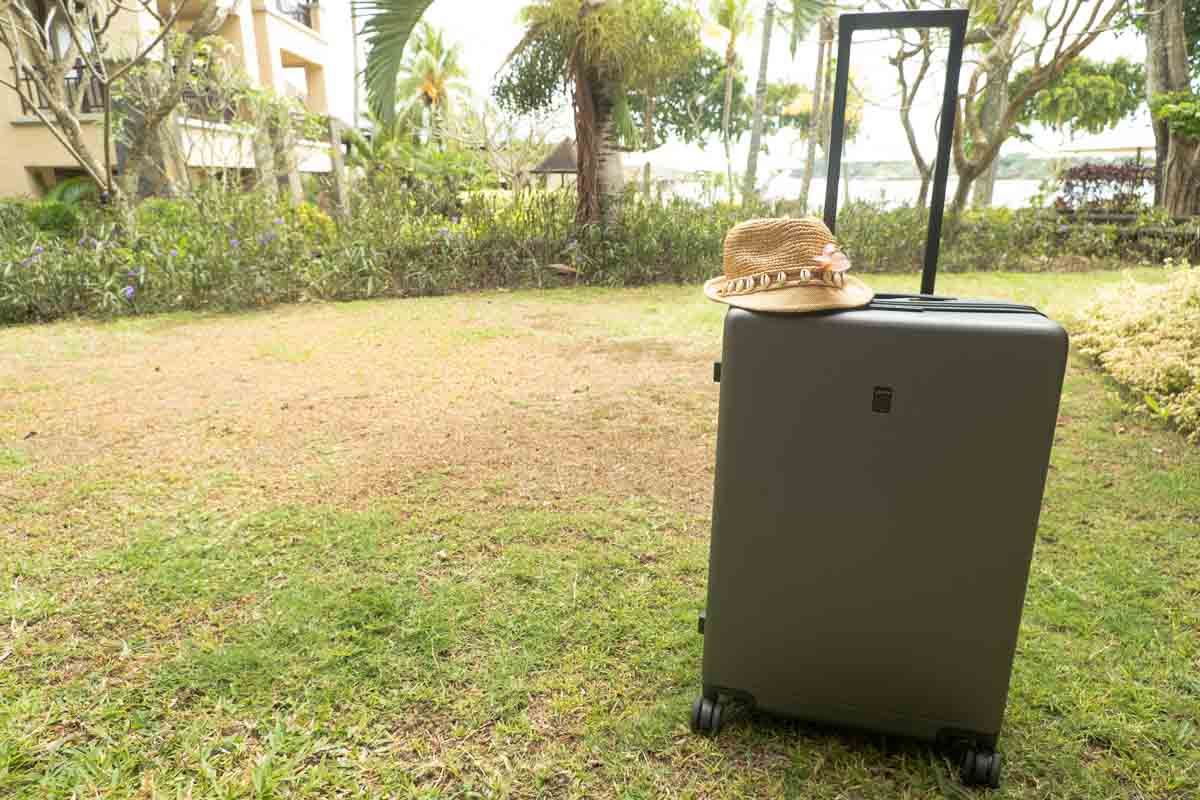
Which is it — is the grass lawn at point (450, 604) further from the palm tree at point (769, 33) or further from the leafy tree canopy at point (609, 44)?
the leafy tree canopy at point (609, 44)

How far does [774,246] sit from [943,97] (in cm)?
56

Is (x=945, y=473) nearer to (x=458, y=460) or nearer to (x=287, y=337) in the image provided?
(x=458, y=460)

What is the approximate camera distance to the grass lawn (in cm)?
156

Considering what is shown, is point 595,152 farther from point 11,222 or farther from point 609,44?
point 11,222

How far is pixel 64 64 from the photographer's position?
23.3 ft

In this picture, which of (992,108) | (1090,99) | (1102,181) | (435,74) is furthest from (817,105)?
(435,74)

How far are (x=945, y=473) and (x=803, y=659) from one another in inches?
19.4

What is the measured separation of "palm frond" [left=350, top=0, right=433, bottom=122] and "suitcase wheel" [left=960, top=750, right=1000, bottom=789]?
6709mm

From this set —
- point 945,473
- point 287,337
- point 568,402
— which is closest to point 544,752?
point 945,473

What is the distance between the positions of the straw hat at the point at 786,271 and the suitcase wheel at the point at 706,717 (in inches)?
35.4

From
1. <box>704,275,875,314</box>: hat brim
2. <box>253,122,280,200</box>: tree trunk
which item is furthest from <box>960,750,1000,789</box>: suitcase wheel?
<box>253,122,280,200</box>: tree trunk

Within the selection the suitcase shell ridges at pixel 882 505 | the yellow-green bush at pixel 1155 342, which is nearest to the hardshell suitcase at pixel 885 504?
the suitcase shell ridges at pixel 882 505

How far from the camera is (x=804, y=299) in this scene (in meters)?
1.30

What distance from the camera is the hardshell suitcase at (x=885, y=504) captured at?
4.06 feet
